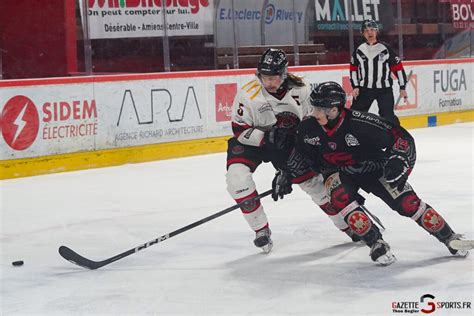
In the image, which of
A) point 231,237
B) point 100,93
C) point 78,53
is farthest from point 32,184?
point 231,237

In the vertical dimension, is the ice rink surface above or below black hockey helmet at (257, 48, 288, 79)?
below

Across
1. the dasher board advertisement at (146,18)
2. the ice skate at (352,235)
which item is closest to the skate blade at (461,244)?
the ice skate at (352,235)

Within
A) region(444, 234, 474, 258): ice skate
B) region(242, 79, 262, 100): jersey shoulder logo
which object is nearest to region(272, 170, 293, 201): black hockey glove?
region(242, 79, 262, 100): jersey shoulder logo

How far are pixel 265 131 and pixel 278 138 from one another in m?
0.11

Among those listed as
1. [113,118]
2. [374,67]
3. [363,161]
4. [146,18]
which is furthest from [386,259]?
[146,18]

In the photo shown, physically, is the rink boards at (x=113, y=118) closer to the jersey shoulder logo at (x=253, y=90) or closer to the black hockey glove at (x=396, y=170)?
the jersey shoulder logo at (x=253, y=90)

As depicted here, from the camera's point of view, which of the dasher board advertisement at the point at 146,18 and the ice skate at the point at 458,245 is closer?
the ice skate at the point at 458,245

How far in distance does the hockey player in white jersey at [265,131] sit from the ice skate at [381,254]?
0.55 meters

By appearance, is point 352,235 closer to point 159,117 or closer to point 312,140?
point 312,140

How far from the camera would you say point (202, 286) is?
14.3 feet

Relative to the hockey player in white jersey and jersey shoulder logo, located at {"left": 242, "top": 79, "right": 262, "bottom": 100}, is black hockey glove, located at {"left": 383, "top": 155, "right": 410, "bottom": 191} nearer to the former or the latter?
the hockey player in white jersey

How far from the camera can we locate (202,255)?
5074 millimetres

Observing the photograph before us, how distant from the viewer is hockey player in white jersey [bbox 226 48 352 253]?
4.91m

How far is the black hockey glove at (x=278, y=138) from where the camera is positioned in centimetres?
487
